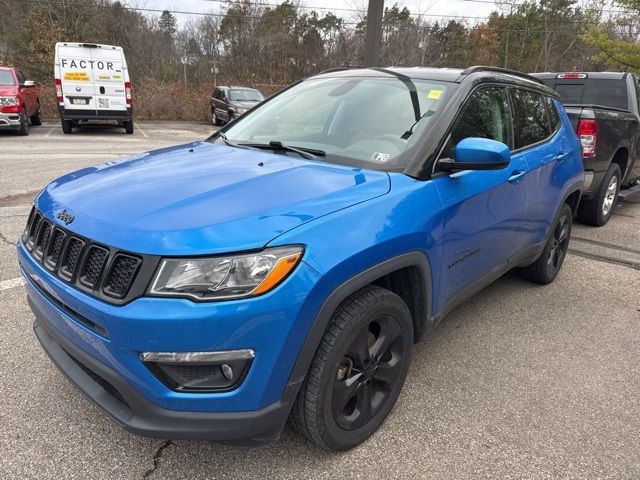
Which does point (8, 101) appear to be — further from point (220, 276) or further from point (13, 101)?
point (220, 276)

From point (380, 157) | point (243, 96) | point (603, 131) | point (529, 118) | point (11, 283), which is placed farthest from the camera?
point (243, 96)

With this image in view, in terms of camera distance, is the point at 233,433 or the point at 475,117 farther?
the point at 475,117

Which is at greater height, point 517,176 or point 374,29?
point 374,29

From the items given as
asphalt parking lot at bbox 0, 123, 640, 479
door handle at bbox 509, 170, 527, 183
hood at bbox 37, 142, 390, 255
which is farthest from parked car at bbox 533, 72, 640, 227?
hood at bbox 37, 142, 390, 255

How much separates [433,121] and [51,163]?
8500mm

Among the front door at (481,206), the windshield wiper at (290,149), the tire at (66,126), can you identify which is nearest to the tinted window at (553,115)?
the front door at (481,206)

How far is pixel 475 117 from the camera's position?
289 cm

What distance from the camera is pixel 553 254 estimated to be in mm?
4332

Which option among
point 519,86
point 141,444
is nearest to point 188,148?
point 141,444

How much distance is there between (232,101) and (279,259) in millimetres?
19122


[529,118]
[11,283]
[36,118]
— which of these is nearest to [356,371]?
[529,118]

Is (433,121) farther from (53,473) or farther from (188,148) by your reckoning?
(53,473)

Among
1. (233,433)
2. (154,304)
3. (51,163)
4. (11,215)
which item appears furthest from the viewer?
(51,163)

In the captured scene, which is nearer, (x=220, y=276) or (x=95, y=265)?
(x=220, y=276)
